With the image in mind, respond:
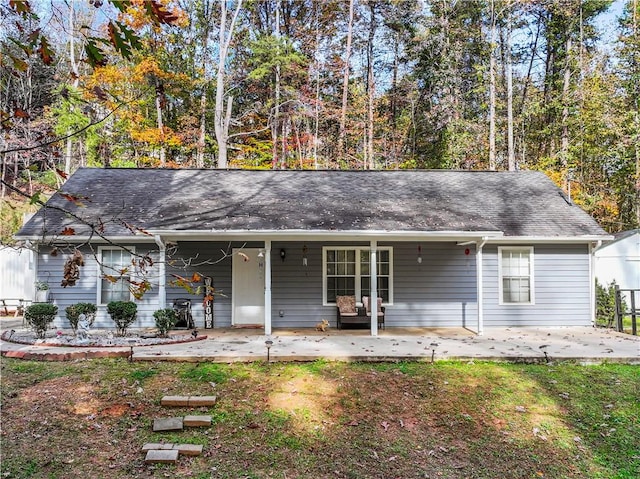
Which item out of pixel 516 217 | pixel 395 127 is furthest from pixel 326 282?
pixel 395 127

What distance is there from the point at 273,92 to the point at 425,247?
14.0m

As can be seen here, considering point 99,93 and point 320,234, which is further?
point 320,234

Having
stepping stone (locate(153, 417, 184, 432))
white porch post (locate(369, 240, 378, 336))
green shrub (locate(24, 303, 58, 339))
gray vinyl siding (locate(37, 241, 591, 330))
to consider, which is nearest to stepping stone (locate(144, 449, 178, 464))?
stepping stone (locate(153, 417, 184, 432))

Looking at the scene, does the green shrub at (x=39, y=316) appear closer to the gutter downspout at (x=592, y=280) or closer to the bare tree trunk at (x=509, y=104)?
the gutter downspout at (x=592, y=280)

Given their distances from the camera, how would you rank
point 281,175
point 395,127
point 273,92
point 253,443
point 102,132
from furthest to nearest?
point 395,127 → point 273,92 → point 102,132 → point 281,175 → point 253,443

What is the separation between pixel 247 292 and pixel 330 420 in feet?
19.0

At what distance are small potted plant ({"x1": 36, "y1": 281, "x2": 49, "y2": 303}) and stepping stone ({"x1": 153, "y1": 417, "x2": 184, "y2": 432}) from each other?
6.24 metres

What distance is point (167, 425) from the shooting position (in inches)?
202

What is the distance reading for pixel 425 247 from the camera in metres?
10.7

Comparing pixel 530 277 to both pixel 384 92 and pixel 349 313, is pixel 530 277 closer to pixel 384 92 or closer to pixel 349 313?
pixel 349 313

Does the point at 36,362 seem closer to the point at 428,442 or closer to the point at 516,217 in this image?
the point at 428,442

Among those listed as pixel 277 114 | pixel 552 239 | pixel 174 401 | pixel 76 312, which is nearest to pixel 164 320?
pixel 76 312

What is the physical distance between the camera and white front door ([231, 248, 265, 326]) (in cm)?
1073

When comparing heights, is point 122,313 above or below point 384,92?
below
